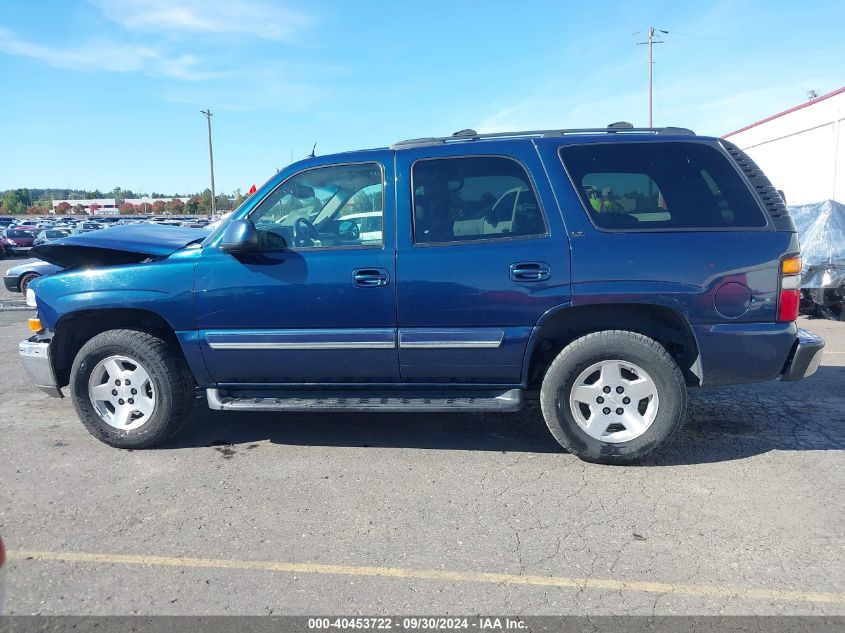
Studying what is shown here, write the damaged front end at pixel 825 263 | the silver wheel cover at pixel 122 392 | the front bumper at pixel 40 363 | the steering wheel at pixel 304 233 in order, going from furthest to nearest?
1. the damaged front end at pixel 825 263
2. the front bumper at pixel 40 363
3. the silver wheel cover at pixel 122 392
4. the steering wheel at pixel 304 233

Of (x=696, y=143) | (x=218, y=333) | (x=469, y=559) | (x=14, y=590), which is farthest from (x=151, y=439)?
(x=696, y=143)

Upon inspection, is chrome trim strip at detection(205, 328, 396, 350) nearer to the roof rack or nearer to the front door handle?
the front door handle

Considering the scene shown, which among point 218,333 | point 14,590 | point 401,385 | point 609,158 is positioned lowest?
point 14,590

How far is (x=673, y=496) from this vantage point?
362 cm

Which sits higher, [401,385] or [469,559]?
[401,385]

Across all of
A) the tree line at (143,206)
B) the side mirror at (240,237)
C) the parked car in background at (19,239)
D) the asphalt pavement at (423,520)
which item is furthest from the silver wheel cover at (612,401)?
the tree line at (143,206)

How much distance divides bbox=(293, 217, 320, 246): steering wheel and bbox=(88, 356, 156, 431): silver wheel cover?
1.39m

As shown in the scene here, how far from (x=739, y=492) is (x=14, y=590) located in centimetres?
370

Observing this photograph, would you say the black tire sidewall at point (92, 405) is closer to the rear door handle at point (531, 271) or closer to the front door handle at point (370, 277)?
the front door handle at point (370, 277)

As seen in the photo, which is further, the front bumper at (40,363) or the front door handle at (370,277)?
the front bumper at (40,363)

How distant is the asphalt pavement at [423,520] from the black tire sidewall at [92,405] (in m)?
0.14

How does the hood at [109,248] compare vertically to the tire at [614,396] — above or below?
above

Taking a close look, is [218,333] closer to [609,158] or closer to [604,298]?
[604,298]

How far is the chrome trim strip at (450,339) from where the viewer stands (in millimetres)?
3986
